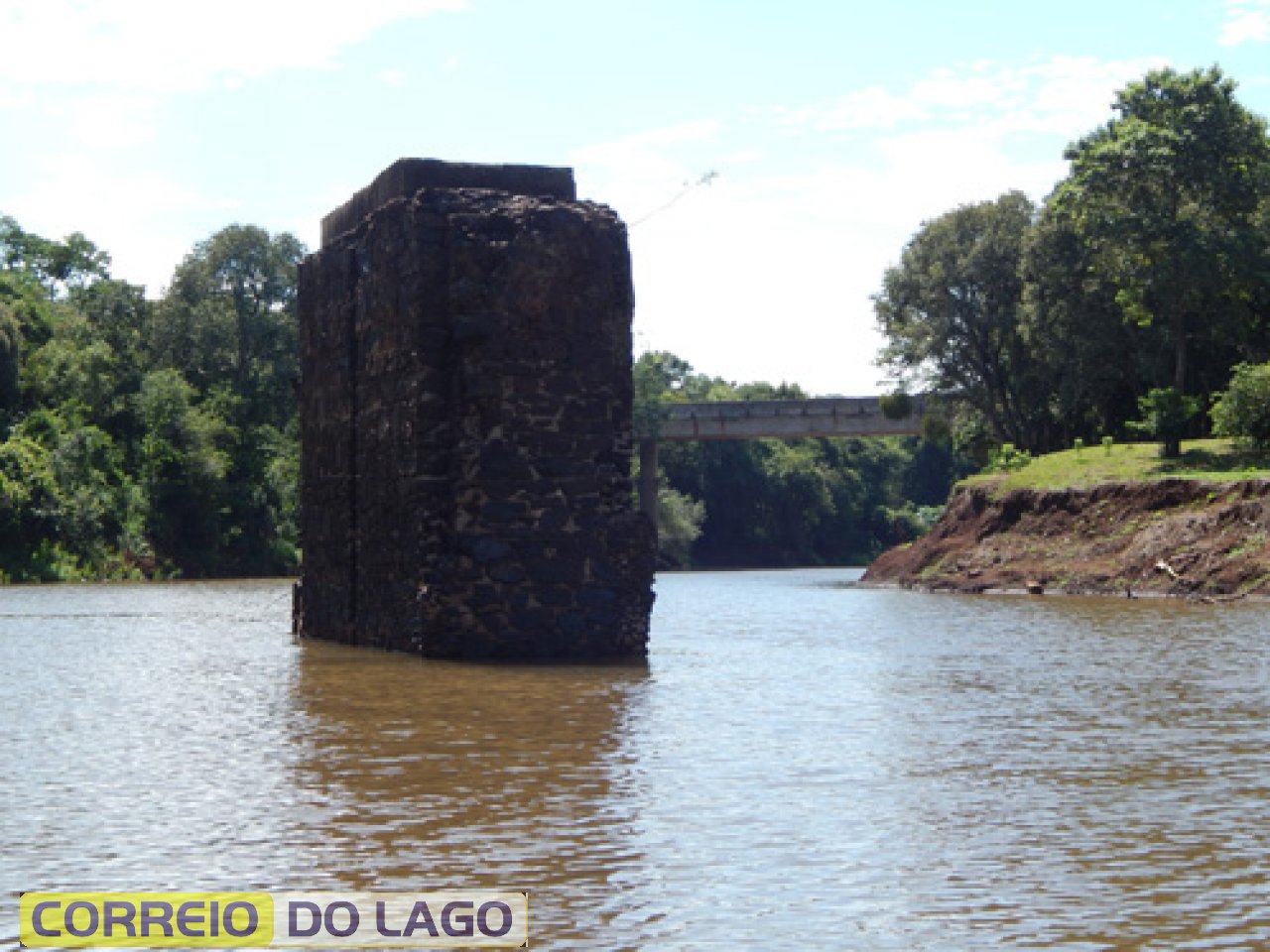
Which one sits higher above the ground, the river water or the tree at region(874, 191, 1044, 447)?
the tree at region(874, 191, 1044, 447)

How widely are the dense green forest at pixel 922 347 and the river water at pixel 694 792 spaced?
11.5 meters

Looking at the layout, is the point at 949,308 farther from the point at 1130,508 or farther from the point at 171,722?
the point at 171,722

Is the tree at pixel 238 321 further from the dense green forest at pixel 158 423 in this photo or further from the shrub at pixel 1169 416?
the shrub at pixel 1169 416

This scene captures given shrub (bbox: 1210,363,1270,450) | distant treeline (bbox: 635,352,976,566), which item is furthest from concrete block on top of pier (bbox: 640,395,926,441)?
shrub (bbox: 1210,363,1270,450)

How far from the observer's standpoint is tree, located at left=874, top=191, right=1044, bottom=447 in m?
→ 51.9

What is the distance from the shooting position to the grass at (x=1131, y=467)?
118ft

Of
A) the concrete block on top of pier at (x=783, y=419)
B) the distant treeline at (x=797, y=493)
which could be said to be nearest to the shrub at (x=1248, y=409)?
the concrete block on top of pier at (x=783, y=419)

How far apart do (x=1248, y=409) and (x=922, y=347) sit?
1851 cm

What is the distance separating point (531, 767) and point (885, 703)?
13.9ft

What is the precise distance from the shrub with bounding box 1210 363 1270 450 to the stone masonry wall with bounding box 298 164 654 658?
22425 millimetres

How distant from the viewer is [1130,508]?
36.0 metres

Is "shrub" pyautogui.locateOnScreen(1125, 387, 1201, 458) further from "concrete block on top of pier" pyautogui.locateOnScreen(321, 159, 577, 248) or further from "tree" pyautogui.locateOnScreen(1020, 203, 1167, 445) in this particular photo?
"concrete block on top of pier" pyautogui.locateOnScreen(321, 159, 577, 248)


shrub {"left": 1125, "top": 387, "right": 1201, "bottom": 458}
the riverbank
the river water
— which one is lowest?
the river water

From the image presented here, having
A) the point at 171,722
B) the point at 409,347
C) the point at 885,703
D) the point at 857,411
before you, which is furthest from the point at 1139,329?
the point at 171,722
